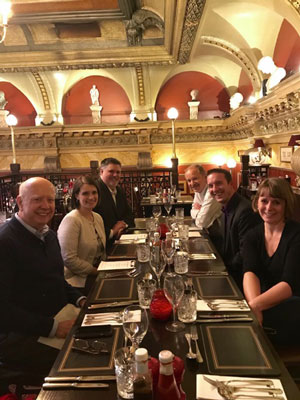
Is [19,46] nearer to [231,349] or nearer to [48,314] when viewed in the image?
[48,314]

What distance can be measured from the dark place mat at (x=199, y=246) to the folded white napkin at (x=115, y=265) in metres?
0.51

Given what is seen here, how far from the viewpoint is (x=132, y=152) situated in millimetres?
8414

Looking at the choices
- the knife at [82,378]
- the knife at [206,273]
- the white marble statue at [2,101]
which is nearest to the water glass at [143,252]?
the knife at [206,273]

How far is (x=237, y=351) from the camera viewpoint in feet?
3.87

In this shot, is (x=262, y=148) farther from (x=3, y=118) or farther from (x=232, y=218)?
(x=3, y=118)

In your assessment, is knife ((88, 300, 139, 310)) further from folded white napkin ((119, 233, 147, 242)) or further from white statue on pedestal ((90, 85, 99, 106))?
white statue on pedestal ((90, 85, 99, 106))

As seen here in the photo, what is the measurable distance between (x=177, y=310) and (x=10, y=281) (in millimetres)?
903

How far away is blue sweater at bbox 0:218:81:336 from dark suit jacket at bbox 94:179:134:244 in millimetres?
1408

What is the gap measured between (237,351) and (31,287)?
3.81 feet

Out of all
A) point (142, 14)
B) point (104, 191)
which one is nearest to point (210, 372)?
point (104, 191)

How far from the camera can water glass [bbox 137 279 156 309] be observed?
1497mm

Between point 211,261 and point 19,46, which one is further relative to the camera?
point 19,46

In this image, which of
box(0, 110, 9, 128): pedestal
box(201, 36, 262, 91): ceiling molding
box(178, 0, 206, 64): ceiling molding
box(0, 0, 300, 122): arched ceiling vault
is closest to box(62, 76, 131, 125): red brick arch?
box(0, 0, 300, 122): arched ceiling vault

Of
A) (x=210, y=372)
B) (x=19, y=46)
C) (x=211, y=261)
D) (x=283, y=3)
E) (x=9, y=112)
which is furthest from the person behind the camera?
(x=9, y=112)
